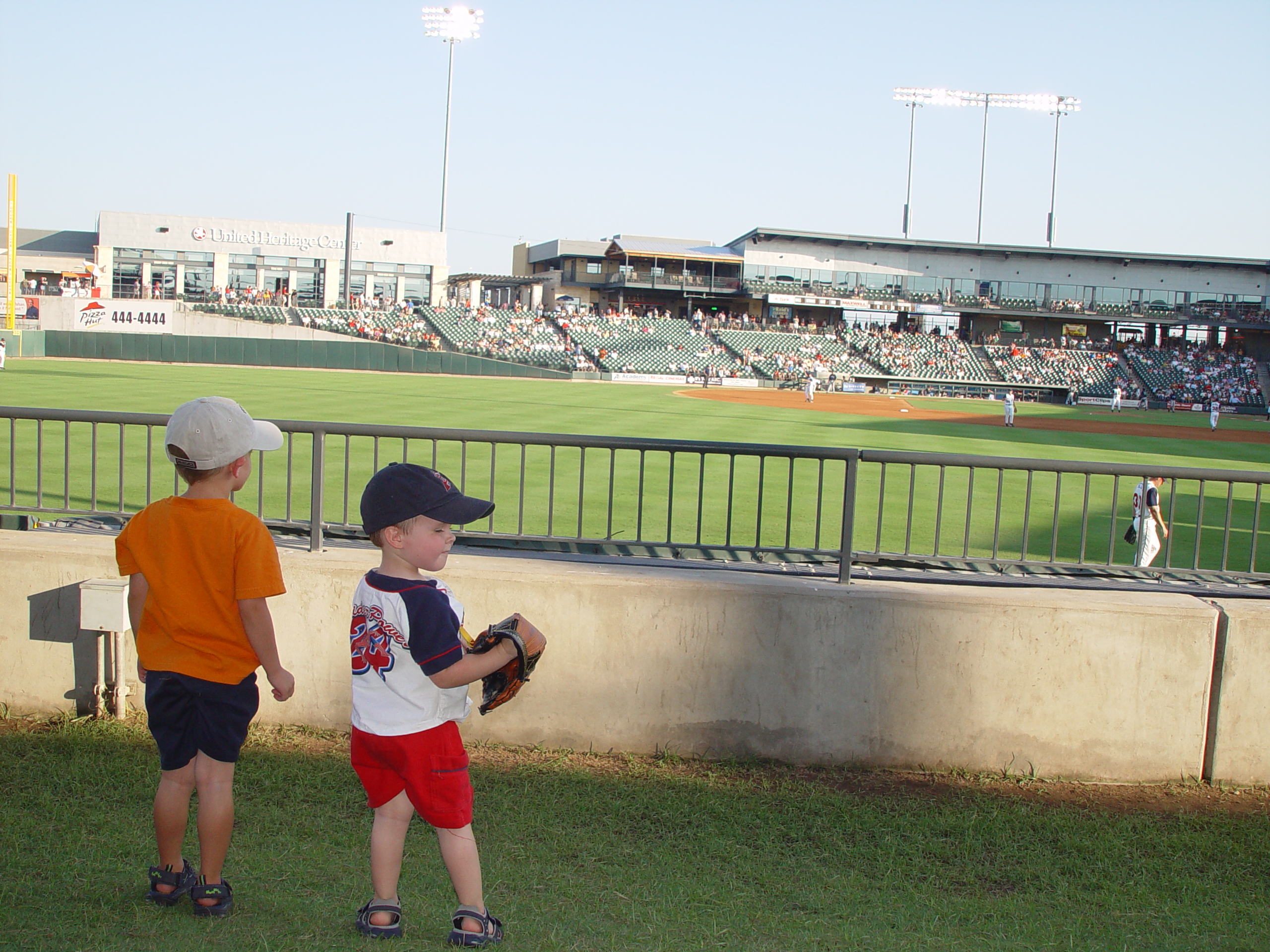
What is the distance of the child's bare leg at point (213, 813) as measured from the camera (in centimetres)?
325

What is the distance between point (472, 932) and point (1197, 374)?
238 feet

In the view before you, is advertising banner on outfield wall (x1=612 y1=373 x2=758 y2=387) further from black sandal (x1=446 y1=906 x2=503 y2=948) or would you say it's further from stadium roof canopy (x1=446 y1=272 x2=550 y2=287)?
black sandal (x1=446 y1=906 x2=503 y2=948)

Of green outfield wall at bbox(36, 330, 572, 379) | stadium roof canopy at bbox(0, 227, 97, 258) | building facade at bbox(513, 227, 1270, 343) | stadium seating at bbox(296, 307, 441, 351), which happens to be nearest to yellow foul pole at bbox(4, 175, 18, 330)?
green outfield wall at bbox(36, 330, 572, 379)

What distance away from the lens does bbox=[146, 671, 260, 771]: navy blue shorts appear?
10.9 feet

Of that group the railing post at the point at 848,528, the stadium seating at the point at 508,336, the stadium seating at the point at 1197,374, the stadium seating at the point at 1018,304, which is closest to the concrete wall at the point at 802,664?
the railing post at the point at 848,528

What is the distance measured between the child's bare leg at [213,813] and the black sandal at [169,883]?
0.16ft

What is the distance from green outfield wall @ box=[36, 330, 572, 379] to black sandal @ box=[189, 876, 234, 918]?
173 ft

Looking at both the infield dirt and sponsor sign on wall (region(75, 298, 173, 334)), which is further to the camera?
sponsor sign on wall (region(75, 298, 173, 334))

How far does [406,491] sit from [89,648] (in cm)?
318

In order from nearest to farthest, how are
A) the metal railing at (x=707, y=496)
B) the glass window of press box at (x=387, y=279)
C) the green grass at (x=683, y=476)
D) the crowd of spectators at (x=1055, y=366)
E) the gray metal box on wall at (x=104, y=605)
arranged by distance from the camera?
the gray metal box on wall at (x=104, y=605) < the metal railing at (x=707, y=496) < the green grass at (x=683, y=476) < the crowd of spectators at (x=1055, y=366) < the glass window of press box at (x=387, y=279)

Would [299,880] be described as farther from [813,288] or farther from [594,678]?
[813,288]

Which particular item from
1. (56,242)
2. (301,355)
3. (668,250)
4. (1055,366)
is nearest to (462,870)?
(301,355)

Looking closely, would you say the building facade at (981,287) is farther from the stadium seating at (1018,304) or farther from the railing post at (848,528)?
the railing post at (848,528)

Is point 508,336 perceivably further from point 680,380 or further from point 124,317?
point 124,317
